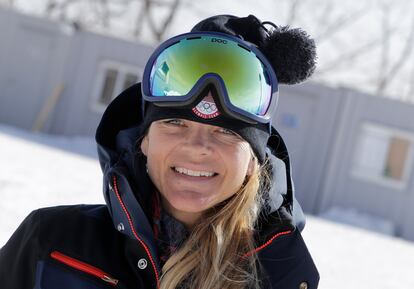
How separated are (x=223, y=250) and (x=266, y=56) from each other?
605mm

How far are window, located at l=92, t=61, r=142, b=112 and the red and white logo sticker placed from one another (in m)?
15.1

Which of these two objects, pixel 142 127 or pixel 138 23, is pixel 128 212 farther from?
pixel 138 23

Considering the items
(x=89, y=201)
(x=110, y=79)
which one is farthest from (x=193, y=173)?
(x=110, y=79)

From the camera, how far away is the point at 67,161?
482 inches

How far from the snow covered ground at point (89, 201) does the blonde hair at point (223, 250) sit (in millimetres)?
2911

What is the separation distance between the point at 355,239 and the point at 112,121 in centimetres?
915

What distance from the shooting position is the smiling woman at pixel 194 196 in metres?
1.64

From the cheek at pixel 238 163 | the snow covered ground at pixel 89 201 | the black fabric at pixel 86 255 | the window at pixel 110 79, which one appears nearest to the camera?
the black fabric at pixel 86 255

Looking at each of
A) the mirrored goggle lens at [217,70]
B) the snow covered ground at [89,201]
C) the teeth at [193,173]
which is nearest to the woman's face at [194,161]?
the teeth at [193,173]

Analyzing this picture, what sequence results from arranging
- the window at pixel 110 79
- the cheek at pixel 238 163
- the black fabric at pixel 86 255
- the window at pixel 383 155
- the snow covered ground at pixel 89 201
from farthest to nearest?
the window at pixel 110 79 < the window at pixel 383 155 < the snow covered ground at pixel 89 201 < the cheek at pixel 238 163 < the black fabric at pixel 86 255

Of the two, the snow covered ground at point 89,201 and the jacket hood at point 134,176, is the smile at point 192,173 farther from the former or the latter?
the snow covered ground at point 89,201

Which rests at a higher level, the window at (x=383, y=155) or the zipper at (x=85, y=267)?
the window at (x=383, y=155)

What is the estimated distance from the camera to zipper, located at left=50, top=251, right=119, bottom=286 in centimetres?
162

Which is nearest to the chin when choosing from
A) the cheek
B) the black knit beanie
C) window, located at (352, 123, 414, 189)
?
the cheek
